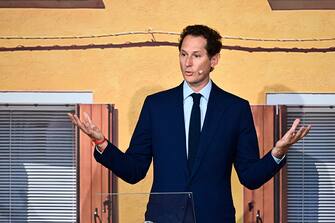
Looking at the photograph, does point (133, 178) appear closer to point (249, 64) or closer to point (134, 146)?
point (134, 146)

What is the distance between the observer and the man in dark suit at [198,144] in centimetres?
466

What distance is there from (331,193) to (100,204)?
3.41m

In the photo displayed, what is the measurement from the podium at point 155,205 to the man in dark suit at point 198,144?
515 millimetres

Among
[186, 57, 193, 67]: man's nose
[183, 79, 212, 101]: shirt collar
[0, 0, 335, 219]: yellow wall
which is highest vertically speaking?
[0, 0, 335, 219]: yellow wall

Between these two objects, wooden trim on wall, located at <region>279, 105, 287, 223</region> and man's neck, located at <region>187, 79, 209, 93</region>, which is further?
wooden trim on wall, located at <region>279, 105, 287, 223</region>

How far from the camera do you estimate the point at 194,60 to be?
4730 mm

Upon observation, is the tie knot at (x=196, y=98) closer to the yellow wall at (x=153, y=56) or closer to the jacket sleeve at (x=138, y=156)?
the jacket sleeve at (x=138, y=156)

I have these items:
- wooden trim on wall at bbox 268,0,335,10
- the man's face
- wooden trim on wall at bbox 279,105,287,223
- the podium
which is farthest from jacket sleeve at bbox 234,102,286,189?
wooden trim on wall at bbox 268,0,335,10

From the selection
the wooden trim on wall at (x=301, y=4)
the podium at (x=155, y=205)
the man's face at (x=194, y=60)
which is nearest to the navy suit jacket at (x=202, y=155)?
the man's face at (x=194, y=60)

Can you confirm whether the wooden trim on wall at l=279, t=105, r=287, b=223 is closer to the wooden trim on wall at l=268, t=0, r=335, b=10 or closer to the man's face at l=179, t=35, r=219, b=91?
the wooden trim on wall at l=268, t=0, r=335, b=10

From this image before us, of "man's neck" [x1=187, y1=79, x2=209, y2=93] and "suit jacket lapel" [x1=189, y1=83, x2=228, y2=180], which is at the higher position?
"man's neck" [x1=187, y1=79, x2=209, y2=93]

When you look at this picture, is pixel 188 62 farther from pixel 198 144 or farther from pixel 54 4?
pixel 54 4

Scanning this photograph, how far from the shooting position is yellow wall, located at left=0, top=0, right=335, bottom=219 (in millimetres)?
6984

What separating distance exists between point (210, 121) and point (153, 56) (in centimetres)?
233
